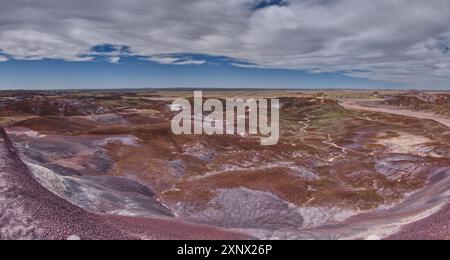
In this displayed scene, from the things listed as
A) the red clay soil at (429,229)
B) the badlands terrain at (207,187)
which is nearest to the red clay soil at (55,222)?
the badlands terrain at (207,187)

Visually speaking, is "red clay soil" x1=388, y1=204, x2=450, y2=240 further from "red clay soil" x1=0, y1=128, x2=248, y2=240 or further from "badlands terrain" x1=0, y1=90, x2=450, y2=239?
"red clay soil" x1=0, y1=128, x2=248, y2=240

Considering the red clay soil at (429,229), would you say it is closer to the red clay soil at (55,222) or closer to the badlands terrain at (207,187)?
the badlands terrain at (207,187)

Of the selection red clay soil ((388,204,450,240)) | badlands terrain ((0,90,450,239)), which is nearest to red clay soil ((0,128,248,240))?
badlands terrain ((0,90,450,239))

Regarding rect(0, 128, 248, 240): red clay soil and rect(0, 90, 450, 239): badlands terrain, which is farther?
rect(0, 90, 450, 239): badlands terrain

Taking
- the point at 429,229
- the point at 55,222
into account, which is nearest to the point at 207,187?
the point at 55,222
